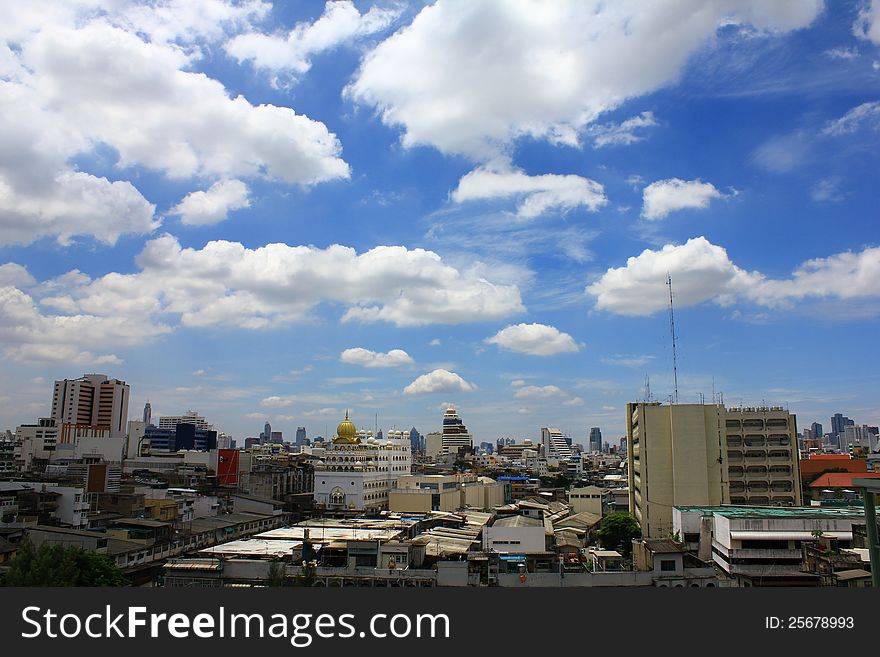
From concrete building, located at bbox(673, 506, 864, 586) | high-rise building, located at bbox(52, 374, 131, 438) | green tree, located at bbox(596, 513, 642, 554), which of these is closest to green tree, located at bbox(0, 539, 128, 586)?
concrete building, located at bbox(673, 506, 864, 586)

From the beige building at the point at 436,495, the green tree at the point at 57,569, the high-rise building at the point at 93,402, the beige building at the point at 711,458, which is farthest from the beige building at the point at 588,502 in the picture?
the high-rise building at the point at 93,402

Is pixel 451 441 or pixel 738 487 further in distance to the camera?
pixel 451 441

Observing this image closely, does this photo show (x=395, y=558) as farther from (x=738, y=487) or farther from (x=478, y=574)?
(x=738, y=487)

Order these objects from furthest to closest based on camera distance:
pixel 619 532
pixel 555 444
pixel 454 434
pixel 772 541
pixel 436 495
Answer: pixel 555 444
pixel 454 434
pixel 436 495
pixel 619 532
pixel 772 541

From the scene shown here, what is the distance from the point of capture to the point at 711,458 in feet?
113

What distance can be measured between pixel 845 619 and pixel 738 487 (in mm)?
27680

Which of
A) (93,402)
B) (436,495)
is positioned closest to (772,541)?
(436,495)

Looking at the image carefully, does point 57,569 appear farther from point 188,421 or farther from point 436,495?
point 188,421

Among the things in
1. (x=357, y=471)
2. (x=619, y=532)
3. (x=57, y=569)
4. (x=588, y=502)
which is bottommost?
(x=619, y=532)

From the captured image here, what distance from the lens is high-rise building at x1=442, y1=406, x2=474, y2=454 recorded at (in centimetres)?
11388

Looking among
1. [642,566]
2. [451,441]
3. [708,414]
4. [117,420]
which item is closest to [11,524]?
[642,566]

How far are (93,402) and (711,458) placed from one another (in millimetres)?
80374

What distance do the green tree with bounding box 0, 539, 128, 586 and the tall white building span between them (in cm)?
2254

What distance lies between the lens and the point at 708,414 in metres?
34.8
